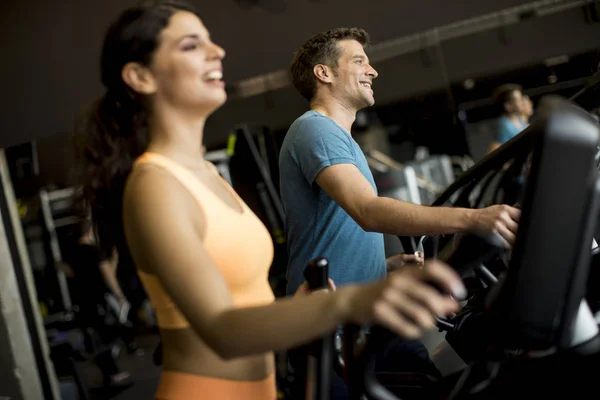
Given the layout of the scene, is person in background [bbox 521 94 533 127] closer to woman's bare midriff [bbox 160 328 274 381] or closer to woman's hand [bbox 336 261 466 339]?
woman's bare midriff [bbox 160 328 274 381]

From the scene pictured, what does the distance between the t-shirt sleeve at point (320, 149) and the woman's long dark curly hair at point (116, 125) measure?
1.78 feet

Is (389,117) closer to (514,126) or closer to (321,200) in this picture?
(514,126)

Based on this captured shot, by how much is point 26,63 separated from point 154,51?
303cm

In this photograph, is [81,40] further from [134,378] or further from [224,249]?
[224,249]

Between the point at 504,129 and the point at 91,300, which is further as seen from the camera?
the point at 91,300

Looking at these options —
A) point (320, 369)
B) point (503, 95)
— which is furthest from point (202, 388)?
point (503, 95)

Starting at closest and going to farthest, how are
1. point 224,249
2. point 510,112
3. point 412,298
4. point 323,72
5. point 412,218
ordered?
point 412,298 < point 224,249 < point 412,218 < point 323,72 < point 510,112

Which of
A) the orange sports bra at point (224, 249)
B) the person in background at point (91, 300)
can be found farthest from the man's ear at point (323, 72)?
the person in background at point (91, 300)

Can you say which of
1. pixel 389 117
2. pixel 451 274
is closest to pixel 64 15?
pixel 451 274

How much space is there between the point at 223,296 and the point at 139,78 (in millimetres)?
409

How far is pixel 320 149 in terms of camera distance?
1600mm

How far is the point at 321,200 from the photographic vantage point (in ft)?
5.50

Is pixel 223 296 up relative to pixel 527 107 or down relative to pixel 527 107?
up

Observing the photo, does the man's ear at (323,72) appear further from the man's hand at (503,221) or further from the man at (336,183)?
the man's hand at (503,221)
